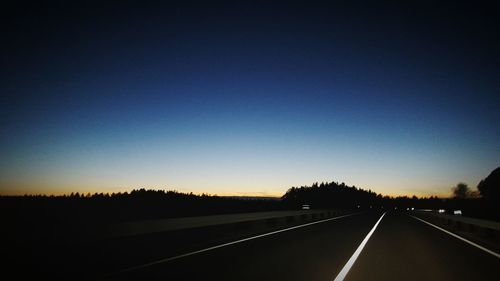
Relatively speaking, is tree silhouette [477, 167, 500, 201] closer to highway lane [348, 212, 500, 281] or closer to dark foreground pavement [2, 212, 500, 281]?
highway lane [348, 212, 500, 281]

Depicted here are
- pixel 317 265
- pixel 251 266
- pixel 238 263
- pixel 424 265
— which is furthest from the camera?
pixel 424 265

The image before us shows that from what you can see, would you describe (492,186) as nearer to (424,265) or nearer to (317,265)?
(424,265)

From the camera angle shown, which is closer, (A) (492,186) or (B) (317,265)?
(B) (317,265)

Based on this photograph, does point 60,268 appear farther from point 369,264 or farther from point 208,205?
point 208,205

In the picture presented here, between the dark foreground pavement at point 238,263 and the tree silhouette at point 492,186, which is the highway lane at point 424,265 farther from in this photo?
the tree silhouette at point 492,186

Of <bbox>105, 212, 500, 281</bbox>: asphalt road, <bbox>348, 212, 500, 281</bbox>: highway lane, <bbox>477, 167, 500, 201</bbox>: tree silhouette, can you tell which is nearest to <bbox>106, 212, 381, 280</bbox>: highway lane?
<bbox>105, 212, 500, 281</bbox>: asphalt road

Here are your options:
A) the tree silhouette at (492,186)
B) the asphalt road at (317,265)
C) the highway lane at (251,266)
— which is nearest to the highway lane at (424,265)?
the asphalt road at (317,265)

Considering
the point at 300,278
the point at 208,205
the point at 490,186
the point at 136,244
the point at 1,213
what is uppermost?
the point at 490,186

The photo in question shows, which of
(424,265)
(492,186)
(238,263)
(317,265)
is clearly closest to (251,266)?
(238,263)

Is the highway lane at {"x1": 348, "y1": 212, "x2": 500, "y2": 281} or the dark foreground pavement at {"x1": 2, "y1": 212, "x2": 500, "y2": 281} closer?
the dark foreground pavement at {"x1": 2, "y1": 212, "x2": 500, "y2": 281}

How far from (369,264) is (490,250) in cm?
728

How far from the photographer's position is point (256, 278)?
9.48 meters

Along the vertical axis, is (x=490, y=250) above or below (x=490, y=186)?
below

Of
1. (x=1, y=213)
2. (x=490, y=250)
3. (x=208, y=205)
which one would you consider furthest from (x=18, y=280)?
(x=208, y=205)
